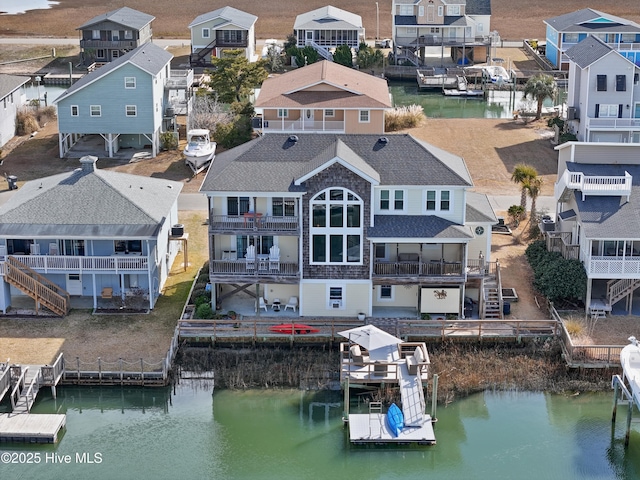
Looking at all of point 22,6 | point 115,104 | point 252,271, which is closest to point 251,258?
point 252,271

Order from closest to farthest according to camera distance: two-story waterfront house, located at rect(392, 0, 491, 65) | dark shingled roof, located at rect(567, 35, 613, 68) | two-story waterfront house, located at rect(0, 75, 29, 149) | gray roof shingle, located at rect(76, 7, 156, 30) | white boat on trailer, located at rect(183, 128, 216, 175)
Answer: white boat on trailer, located at rect(183, 128, 216, 175) < dark shingled roof, located at rect(567, 35, 613, 68) < two-story waterfront house, located at rect(0, 75, 29, 149) < gray roof shingle, located at rect(76, 7, 156, 30) < two-story waterfront house, located at rect(392, 0, 491, 65)

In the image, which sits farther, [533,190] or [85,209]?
[533,190]

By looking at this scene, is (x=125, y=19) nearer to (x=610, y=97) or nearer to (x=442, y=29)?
(x=442, y=29)

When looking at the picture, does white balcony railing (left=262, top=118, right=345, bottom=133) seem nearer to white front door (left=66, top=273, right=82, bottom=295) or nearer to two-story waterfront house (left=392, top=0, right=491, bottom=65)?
white front door (left=66, top=273, right=82, bottom=295)

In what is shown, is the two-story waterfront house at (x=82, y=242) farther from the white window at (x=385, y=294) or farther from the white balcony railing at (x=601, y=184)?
the white balcony railing at (x=601, y=184)

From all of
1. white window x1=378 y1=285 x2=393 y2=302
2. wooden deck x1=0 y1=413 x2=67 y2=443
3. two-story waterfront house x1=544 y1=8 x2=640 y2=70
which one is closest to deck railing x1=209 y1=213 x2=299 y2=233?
white window x1=378 y1=285 x2=393 y2=302

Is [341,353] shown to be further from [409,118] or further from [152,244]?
[409,118]

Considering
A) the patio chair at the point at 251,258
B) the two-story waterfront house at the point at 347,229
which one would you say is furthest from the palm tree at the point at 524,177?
the patio chair at the point at 251,258
